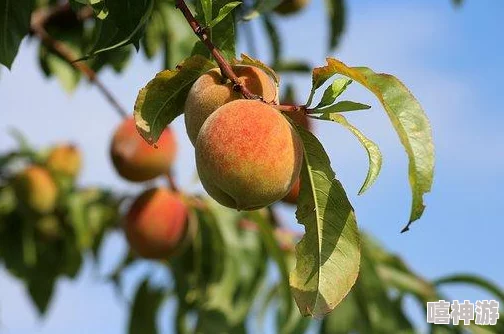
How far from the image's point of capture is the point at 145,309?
2832 millimetres

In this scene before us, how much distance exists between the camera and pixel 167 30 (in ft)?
6.16

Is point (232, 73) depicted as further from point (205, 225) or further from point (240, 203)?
point (205, 225)

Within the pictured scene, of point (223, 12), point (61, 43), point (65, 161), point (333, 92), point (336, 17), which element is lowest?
point (65, 161)

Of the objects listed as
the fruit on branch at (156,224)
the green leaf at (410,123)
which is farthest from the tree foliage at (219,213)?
the fruit on branch at (156,224)

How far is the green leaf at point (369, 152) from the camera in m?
0.84

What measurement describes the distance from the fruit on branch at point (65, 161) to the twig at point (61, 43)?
70 cm

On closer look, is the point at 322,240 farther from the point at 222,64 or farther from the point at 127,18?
the point at 127,18

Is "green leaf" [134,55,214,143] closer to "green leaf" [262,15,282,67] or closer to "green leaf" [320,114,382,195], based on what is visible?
"green leaf" [320,114,382,195]

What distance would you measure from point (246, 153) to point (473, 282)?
5.65 feet

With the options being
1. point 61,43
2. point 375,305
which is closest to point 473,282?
point 375,305

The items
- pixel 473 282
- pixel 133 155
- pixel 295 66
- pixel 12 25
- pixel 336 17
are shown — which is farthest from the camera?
pixel 295 66

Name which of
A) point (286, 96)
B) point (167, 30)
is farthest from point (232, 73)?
point (286, 96)

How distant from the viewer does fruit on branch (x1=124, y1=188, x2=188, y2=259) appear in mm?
2082

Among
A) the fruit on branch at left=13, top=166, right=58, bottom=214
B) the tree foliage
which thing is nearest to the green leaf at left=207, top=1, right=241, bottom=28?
the tree foliage
